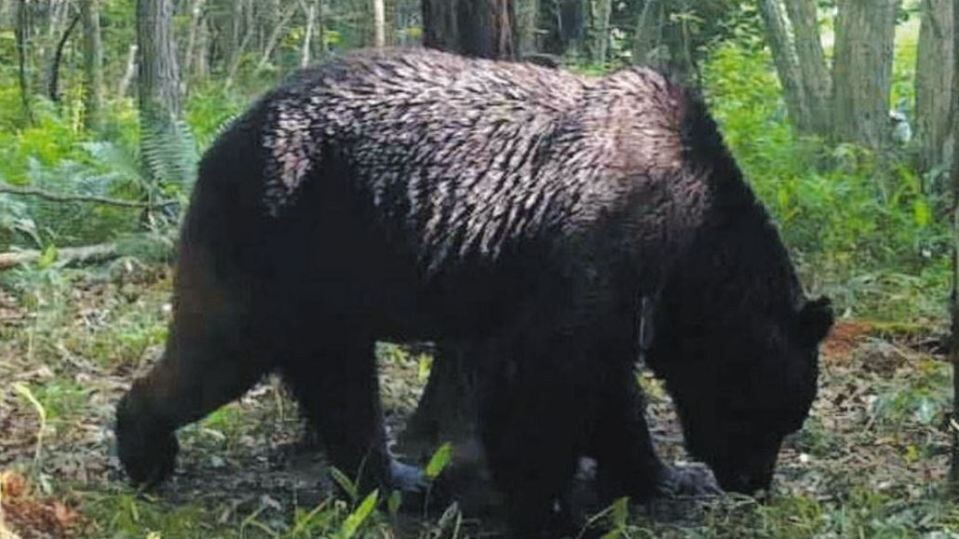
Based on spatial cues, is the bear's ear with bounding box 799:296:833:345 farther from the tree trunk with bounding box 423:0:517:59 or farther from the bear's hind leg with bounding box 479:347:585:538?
the tree trunk with bounding box 423:0:517:59

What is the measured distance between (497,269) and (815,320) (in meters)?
1.15

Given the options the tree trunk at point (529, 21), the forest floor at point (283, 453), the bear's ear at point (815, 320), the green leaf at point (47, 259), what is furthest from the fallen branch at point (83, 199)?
the tree trunk at point (529, 21)

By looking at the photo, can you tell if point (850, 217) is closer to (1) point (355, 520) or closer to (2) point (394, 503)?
(2) point (394, 503)

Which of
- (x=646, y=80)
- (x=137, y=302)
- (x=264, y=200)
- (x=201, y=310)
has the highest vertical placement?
(x=646, y=80)

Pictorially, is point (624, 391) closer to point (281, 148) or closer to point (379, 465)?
point (379, 465)

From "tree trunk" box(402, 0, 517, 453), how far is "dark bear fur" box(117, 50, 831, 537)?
0.59m

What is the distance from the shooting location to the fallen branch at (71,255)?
900 centimetres

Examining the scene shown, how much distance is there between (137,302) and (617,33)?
1250 centimetres

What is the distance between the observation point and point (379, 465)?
5.86 m

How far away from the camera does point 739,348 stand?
5.63 metres

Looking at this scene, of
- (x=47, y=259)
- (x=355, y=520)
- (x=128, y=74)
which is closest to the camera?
(x=355, y=520)

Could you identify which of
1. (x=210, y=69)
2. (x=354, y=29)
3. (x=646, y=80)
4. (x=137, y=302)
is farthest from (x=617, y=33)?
(x=646, y=80)

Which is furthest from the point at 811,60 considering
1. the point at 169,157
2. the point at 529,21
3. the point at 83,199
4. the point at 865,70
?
the point at 83,199

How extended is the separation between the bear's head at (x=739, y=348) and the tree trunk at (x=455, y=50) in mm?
939
